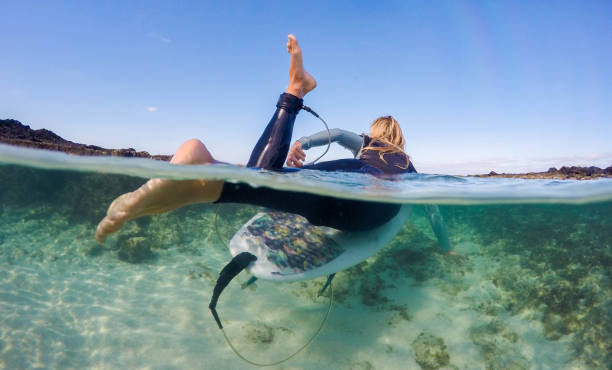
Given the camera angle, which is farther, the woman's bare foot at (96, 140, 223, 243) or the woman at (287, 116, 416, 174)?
the woman at (287, 116, 416, 174)

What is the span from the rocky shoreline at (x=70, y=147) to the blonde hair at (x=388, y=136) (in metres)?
6.14

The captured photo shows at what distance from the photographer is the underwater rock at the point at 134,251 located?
9.09m

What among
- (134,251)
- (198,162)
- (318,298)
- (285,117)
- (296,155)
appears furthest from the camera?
(134,251)

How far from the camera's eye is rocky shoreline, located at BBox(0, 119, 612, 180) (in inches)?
246

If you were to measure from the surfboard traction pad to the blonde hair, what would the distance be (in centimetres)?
206

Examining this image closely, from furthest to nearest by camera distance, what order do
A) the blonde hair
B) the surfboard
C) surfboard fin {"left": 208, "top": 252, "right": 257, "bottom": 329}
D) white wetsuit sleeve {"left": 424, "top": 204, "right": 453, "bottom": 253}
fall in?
white wetsuit sleeve {"left": 424, "top": 204, "right": 453, "bottom": 253}, the blonde hair, the surfboard, surfboard fin {"left": 208, "top": 252, "right": 257, "bottom": 329}

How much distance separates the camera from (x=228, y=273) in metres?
4.89

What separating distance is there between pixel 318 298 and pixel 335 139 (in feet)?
14.4

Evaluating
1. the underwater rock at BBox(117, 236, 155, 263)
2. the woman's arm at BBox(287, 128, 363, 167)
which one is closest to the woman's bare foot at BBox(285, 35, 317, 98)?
the woman's arm at BBox(287, 128, 363, 167)

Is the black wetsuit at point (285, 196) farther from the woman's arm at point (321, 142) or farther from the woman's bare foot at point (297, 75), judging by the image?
the woman's arm at point (321, 142)

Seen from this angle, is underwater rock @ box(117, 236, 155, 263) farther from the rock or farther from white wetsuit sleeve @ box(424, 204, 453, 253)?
white wetsuit sleeve @ box(424, 204, 453, 253)

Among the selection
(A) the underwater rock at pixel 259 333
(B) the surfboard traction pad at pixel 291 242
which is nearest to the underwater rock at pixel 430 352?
(B) the surfboard traction pad at pixel 291 242

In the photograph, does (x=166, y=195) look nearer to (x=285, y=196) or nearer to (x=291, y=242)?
(x=285, y=196)

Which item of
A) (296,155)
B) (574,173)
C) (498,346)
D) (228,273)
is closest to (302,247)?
(228,273)
